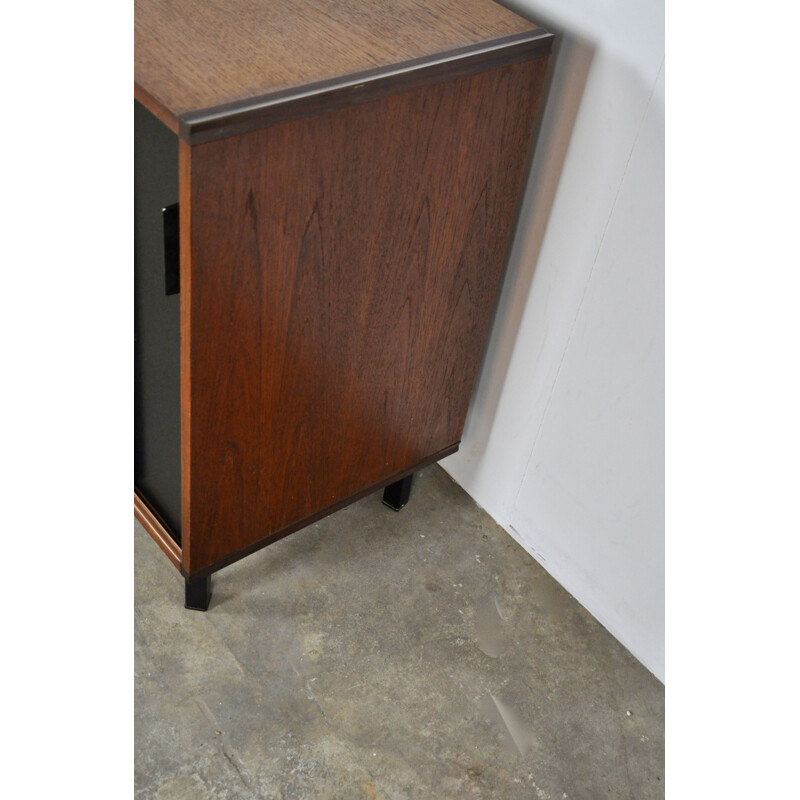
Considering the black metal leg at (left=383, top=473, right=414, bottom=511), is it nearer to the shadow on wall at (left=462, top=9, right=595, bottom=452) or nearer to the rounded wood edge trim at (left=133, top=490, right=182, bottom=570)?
the shadow on wall at (left=462, top=9, right=595, bottom=452)

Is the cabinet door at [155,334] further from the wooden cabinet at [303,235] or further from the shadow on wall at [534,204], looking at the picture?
the shadow on wall at [534,204]

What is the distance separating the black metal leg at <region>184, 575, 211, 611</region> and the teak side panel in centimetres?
10

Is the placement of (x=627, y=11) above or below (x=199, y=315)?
above

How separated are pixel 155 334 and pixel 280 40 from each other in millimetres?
413

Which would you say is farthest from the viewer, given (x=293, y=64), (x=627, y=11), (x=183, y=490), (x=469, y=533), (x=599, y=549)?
(x=469, y=533)

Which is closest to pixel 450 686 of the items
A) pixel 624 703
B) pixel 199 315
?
pixel 624 703

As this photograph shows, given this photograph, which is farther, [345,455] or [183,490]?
[345,455]

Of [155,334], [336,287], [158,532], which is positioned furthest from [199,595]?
[336,287]

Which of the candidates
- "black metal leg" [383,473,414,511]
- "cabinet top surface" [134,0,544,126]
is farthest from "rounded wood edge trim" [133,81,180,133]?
"black metal leg" [383,473,414,511]

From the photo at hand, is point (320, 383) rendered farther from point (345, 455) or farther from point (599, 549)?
point (599, 549)

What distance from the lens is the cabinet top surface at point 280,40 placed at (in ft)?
3.26

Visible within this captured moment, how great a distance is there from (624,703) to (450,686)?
29 centimetres

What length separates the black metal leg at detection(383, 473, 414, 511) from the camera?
1715 millimetres

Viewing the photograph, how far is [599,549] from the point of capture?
→ 158 cm
